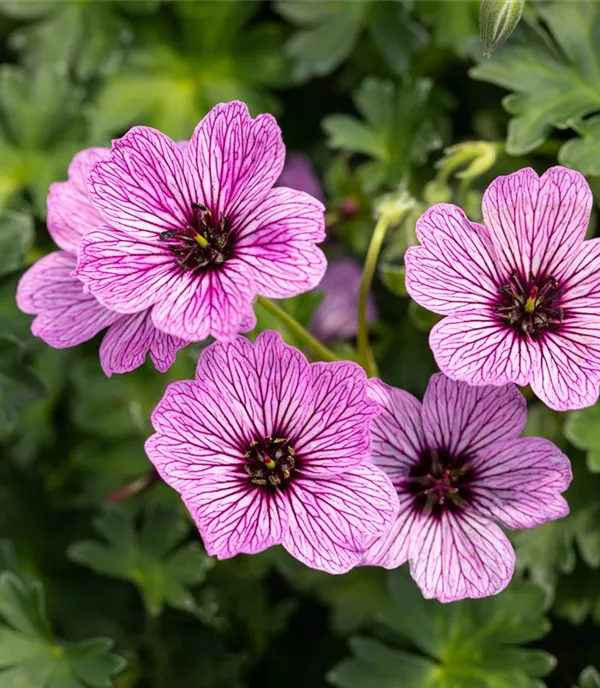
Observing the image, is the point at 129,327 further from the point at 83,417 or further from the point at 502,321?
the point at 83,417

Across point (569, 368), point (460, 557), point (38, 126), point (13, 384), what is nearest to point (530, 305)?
point (569, 368)

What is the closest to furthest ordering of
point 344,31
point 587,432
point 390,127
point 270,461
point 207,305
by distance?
point 207,305 < point 270,461 < point 587,432 < point 390,127 < point 344,31

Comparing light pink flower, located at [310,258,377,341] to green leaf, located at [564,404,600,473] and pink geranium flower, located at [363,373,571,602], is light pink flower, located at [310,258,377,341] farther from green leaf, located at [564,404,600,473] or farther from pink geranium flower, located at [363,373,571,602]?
pink geranium flower, located at [363,373,571,602]

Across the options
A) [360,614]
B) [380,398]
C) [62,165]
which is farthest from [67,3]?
[360,614]

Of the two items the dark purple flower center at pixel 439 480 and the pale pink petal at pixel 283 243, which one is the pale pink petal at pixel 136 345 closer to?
the pale pink petal at pixel 283 243

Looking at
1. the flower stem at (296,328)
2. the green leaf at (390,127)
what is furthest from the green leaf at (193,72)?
the flower stem at (296,328)

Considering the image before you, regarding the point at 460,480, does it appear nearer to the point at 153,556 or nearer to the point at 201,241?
the point at 201,241
